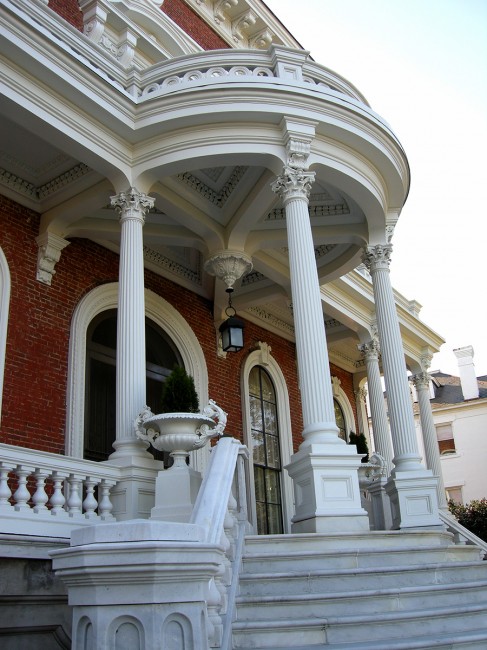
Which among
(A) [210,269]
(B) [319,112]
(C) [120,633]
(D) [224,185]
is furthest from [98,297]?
(C) [120,633]

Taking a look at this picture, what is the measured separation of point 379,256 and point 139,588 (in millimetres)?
7293

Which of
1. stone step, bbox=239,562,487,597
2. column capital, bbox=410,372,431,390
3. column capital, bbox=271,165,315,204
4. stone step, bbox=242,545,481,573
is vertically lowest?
stone step, bbox=239,562,487,597

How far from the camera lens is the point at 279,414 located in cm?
1344

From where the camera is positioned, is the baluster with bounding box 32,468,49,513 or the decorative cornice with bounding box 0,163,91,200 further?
the decorative cornice with bounding box 0,163,91,200

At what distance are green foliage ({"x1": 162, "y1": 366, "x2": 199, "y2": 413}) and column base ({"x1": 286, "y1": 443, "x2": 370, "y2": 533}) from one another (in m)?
1.28

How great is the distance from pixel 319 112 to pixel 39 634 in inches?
253

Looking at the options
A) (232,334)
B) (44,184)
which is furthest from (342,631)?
(44,184)

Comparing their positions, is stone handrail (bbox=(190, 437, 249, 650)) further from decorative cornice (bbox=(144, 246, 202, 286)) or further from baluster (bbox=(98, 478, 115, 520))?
decorative cornice (bbox=(144, 246, 202, 286))

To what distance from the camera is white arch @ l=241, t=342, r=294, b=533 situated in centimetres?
1226

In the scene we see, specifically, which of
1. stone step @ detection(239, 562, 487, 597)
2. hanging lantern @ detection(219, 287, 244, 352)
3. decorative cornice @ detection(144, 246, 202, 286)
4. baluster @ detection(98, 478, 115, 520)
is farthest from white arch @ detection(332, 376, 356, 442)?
stone step @ detection(239, 562, 487, 597)

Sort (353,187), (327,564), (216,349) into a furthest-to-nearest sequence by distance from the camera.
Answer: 1. (216,349)
2. (353,187)
3. (327,564)

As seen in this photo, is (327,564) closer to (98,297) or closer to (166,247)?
(98,297)

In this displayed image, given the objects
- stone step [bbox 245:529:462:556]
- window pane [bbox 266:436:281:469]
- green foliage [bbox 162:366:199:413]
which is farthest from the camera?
window pane [bbox 266:436:281:469]

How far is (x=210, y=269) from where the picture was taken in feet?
32.6
